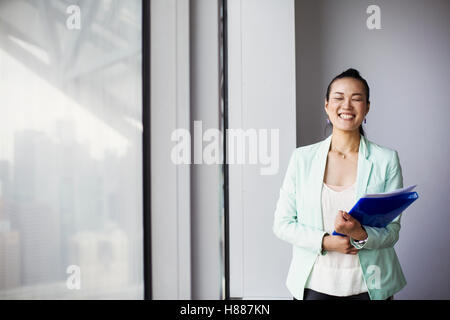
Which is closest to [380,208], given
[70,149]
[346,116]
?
[346,116]

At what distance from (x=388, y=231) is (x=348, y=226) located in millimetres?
149

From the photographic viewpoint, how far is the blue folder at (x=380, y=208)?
811 mm

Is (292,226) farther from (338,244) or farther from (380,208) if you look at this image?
(380,208)

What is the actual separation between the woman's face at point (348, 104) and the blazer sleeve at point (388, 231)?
5.6 inches

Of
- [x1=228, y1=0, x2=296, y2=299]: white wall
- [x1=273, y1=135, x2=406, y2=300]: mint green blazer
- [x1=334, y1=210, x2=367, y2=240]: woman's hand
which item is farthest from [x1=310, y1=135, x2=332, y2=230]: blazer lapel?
[x1=228, y1=0, x2=296, y2=299]: white wall

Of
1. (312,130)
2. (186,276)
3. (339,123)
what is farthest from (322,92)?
(186,276)

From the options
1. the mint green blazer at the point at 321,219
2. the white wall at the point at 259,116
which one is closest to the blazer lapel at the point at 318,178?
the mint green blazer at the point at 321,219

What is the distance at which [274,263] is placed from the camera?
4.83 feet

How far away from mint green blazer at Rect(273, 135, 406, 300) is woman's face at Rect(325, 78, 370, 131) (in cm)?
7

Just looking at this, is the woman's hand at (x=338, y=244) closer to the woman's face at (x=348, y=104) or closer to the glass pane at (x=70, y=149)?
the woman's face at (x=348, y=104)

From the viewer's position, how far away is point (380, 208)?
849 mm
